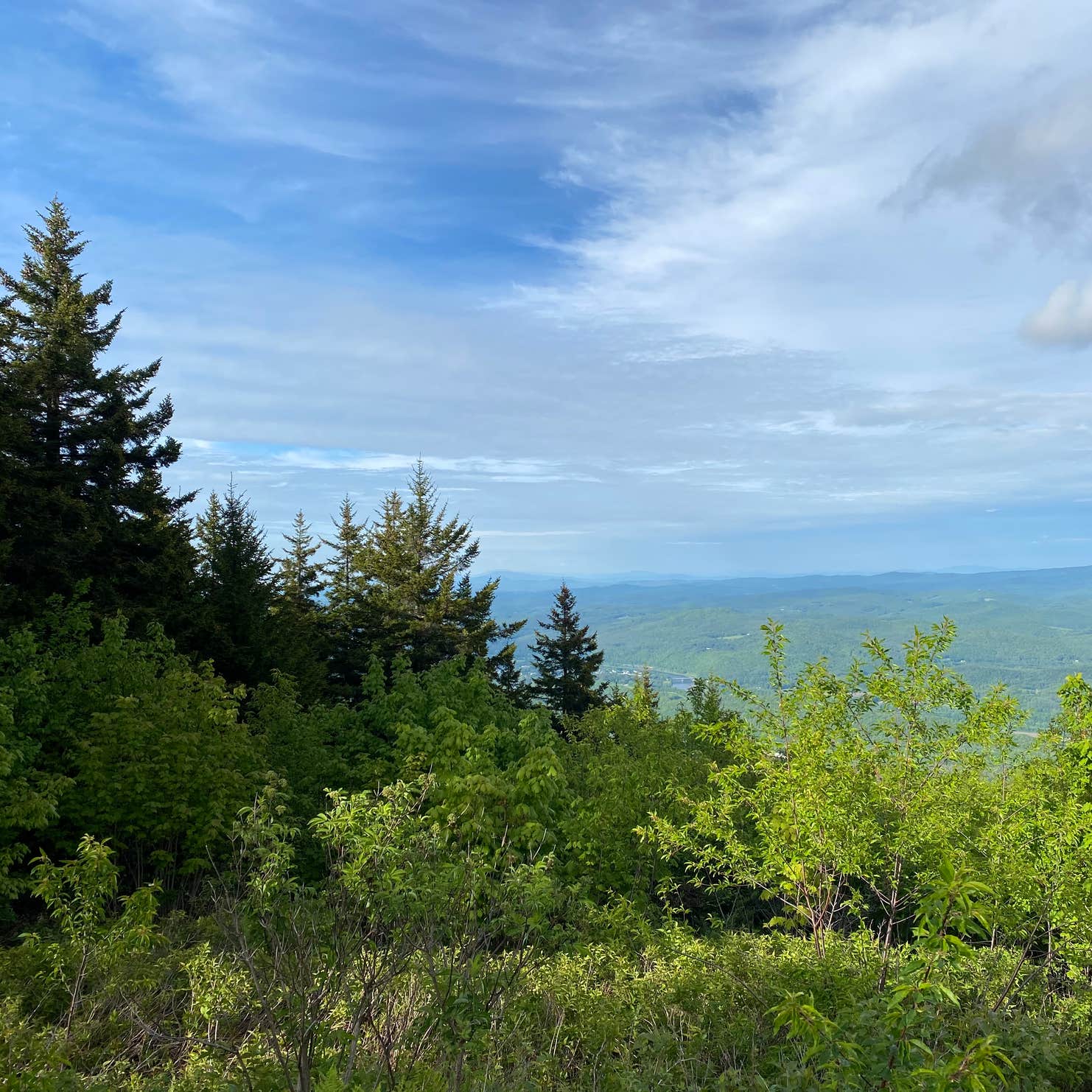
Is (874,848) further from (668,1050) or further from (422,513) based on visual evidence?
(422,513)

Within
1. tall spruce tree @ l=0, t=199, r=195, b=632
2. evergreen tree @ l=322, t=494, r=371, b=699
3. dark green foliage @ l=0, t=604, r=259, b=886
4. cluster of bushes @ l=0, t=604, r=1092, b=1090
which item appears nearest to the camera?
cluster of bushes @ l=0, t=604, r=1092, b=1090

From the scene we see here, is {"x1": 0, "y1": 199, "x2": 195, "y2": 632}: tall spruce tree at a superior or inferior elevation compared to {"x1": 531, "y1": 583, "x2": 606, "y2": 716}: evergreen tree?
superior

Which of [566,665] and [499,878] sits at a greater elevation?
[499,878]

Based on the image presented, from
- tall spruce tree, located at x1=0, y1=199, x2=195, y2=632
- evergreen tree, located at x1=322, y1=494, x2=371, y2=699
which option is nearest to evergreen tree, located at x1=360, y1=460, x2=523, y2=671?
evergreen tree, located at x1=322, y1=494, x2=371, y2=699

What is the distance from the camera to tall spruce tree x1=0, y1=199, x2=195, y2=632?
20281mm

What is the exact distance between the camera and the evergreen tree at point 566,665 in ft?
150

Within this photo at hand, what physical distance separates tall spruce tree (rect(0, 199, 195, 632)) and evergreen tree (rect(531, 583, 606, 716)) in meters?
24.9

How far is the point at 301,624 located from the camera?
1470 inches

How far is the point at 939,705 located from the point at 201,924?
11355 millimetres

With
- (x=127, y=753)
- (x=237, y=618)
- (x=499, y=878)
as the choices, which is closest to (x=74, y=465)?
(x=237, y=618)

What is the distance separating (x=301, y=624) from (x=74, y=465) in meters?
16.2

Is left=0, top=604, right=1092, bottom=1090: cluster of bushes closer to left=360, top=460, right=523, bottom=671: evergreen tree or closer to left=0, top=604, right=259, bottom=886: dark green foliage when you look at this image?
left=0, top=604, right=259, bottom=886: dark green foliage

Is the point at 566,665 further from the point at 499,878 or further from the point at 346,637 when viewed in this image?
the point at 499,878

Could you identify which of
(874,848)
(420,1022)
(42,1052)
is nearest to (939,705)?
(874,848)
